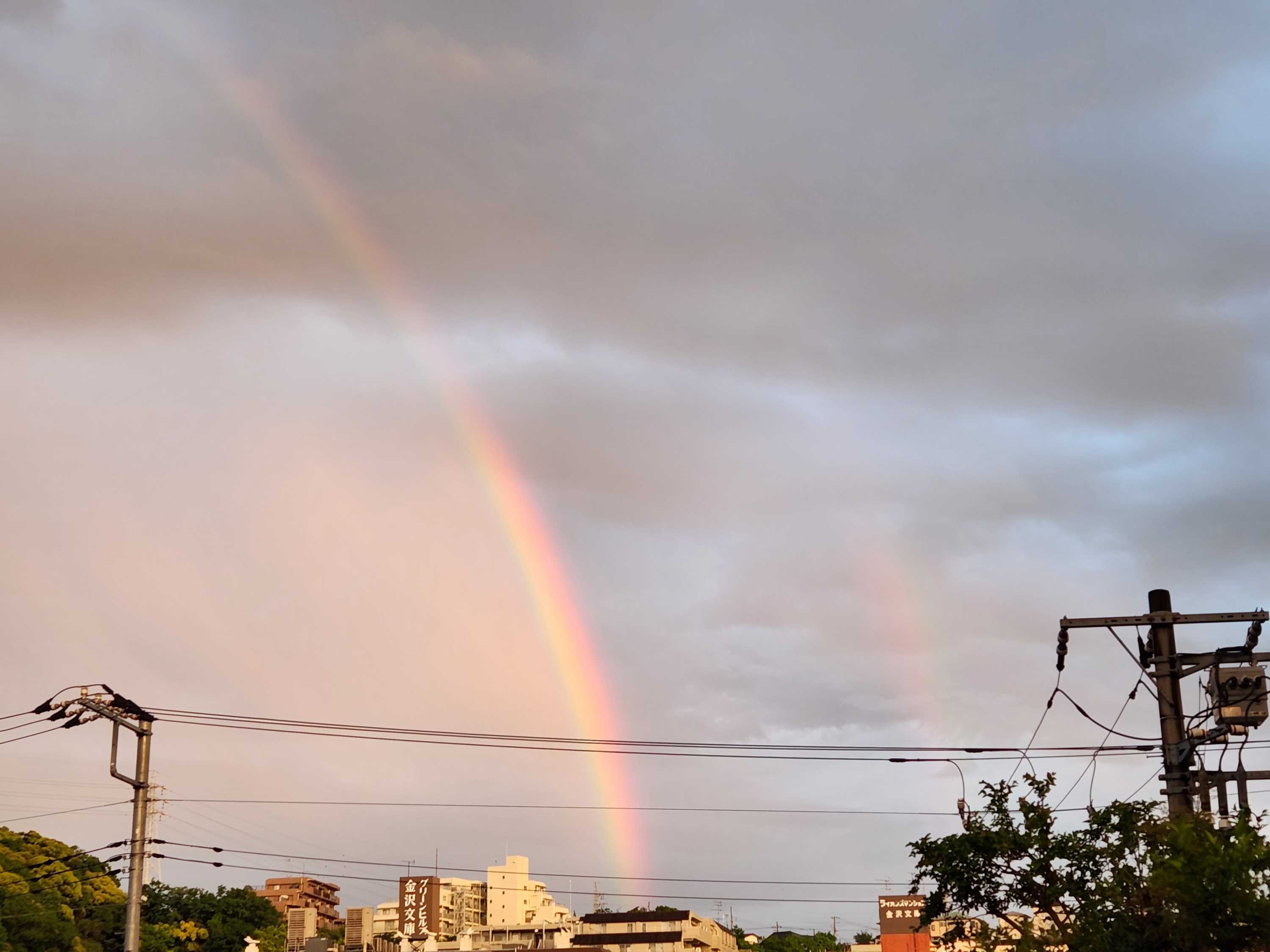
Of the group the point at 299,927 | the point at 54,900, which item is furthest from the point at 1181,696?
the point at 299,927

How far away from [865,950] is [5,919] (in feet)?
325

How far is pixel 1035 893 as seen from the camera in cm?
3662

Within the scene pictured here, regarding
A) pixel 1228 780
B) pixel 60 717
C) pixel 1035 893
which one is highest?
pixel 60 717

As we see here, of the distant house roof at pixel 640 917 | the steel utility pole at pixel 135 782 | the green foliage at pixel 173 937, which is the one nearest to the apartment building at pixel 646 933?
the distant house roof at pixel 640 917

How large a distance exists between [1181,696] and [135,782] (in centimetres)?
3028

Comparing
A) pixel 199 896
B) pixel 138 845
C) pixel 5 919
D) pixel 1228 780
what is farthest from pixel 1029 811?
pixel 199 896

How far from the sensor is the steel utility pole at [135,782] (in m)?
40.3

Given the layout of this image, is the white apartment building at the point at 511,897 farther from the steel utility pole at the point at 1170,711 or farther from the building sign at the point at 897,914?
the steel utility pole at the point at 1170,711

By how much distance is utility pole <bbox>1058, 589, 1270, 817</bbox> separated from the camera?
3136 centimetres

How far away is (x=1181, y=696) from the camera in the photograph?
32.3 metres

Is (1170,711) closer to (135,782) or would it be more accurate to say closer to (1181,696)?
(1181,696)

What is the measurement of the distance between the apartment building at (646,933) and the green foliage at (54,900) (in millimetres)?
51119

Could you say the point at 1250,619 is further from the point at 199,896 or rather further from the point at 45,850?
the point at 199,896

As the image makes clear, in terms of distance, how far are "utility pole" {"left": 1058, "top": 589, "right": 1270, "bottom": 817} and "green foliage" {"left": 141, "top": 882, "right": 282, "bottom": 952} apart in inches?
5064
